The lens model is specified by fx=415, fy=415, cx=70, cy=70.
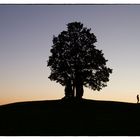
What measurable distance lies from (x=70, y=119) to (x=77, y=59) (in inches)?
635

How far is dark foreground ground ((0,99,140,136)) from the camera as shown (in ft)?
106

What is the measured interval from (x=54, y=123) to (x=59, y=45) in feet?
63.1

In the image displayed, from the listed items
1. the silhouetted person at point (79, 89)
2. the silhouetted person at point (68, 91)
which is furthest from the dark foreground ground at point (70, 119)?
the silhouetted person at point (68, 91)

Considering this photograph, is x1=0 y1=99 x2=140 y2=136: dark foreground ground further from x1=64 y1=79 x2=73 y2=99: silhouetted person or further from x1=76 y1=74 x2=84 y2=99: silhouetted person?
x1=64 y1=79 x2=73 y2=99: silhouetted person

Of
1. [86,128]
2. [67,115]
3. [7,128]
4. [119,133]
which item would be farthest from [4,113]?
[119,133]

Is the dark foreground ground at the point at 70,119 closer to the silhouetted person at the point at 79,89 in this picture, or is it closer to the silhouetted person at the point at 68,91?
the silhouetted person at the point at 79,89

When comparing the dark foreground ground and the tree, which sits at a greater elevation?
the tree

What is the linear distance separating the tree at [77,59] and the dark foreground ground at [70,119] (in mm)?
3611

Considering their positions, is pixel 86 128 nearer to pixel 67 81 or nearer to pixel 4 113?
pixel 4 113

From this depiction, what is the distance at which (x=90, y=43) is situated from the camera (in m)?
54.8

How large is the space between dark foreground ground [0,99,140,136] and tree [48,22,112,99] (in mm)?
3611

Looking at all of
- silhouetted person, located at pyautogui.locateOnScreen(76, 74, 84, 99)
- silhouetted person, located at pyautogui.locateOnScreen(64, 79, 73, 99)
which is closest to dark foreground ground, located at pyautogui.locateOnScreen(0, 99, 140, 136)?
silhouetted person, located at pyautogui.locateOnScreen(76, 74, 84, 99)

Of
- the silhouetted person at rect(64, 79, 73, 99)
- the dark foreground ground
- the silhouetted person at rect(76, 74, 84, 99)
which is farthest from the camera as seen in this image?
the silhouetted person at rect(76, 74, 84, 99)

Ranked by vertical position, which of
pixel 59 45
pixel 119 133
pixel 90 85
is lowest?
pixel 119 133
